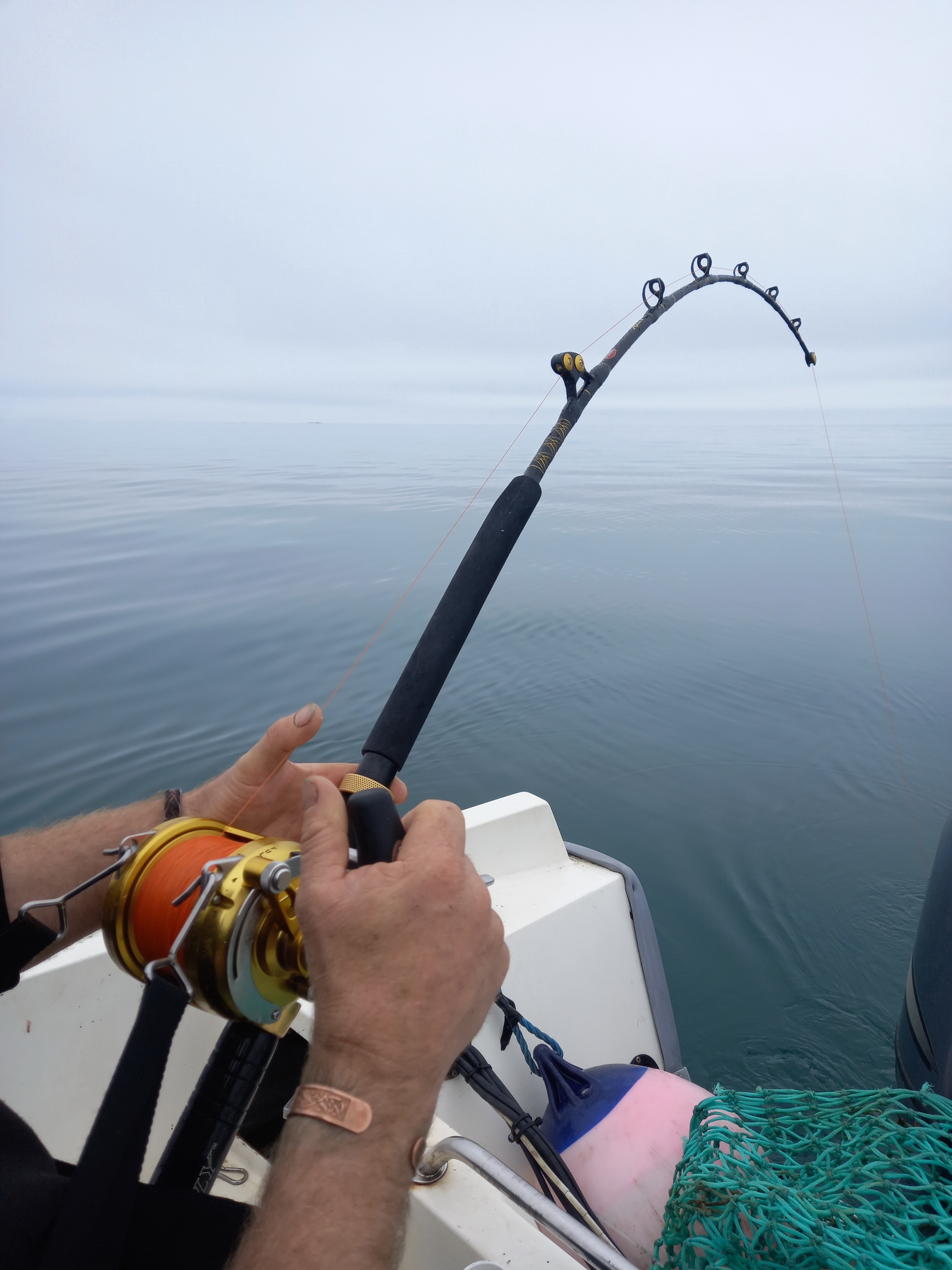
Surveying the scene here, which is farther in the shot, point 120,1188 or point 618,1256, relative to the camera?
point 618,1256

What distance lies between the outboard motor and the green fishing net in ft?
1.46

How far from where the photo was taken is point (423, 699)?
137 centimetres

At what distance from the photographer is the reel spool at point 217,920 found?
0.81m

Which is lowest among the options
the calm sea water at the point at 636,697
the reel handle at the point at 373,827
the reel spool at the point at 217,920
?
the calm sea water at the point at 636,697

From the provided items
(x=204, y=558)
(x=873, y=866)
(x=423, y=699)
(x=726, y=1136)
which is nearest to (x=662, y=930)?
(x=873, y=866)

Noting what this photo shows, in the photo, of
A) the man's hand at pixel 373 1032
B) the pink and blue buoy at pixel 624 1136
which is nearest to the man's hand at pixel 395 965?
the man's hand at pixel 373 1032

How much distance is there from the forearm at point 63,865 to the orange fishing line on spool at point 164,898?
1.14 feet

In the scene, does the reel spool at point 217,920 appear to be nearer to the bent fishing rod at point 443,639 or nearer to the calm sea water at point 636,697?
the bent fishing rod at point 443,639

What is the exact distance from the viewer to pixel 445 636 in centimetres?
146

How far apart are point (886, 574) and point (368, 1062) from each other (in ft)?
37.6

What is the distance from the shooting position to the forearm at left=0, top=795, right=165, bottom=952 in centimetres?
124

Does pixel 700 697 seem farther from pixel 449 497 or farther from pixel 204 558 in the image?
pixel 449 497

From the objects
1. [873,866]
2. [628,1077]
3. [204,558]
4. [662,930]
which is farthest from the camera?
[204,558]

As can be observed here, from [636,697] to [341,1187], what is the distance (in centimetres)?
536
